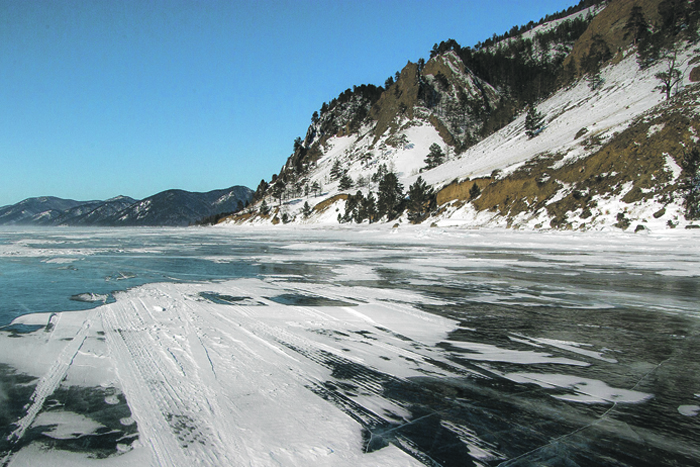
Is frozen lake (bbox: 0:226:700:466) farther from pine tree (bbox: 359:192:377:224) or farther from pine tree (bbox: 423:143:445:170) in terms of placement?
pine tree (bbox: 423:143:445:170)

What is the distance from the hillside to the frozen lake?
23438 millimetres

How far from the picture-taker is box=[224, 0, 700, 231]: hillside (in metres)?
26.6

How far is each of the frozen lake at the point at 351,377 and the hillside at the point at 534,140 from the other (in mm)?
23438

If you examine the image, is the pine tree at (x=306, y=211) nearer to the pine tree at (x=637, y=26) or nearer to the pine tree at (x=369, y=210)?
the pine tree at (x=369, y=210)

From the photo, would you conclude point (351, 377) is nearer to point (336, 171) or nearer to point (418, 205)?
point (418, 205)

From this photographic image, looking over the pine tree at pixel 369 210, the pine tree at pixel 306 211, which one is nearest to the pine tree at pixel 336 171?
the pine tree at pixel 306 211

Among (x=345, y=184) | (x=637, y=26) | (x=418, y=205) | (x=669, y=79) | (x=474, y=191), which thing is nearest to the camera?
(x=669, y=79)

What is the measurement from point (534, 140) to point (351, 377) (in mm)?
64784

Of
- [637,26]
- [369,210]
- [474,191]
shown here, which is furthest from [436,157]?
[474,191]

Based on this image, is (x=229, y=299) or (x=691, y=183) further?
(x=691, y=183)

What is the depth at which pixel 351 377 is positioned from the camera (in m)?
3.43

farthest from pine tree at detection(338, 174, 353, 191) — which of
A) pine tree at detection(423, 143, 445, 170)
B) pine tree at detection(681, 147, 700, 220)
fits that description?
pine tree at detection(681, 147, 700, 220)

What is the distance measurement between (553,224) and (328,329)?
29855mm

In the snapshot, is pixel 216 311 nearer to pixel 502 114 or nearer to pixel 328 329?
pixel 328 329
